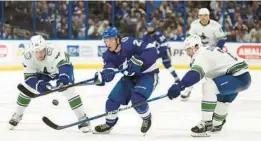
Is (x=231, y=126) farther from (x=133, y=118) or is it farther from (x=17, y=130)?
(x=17, y=130)

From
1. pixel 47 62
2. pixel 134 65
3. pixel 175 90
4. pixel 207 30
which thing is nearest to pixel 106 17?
pixel 207 30

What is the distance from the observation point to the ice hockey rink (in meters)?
4.97

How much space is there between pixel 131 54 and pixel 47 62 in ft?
2.34

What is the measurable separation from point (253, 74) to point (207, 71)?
5683mm

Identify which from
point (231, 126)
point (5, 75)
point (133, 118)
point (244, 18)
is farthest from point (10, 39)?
point (231, 126)

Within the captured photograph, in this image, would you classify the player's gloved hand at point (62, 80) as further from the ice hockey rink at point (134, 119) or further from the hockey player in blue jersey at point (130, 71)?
the ice hockey rink at point (134, 119)

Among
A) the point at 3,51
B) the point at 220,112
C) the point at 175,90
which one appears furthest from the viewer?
the point at 3,51

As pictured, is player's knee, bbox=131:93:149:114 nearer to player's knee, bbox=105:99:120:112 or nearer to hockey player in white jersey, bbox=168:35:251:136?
player's knee, bbox=105:99:120:112

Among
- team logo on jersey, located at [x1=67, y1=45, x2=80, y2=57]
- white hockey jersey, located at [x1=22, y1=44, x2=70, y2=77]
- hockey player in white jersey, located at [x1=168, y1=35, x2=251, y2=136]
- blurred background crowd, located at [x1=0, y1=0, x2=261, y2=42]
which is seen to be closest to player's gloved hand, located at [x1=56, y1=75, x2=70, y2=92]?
white hockey jersey, located at [x1=22, y1=44, x2=70, y2=77]

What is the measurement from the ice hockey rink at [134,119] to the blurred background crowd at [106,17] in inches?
137

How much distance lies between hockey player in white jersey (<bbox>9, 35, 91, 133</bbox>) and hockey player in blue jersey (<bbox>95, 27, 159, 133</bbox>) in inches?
10.5

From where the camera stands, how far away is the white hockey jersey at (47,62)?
5.01m

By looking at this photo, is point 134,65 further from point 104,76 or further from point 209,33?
point 209,33

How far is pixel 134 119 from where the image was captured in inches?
235
